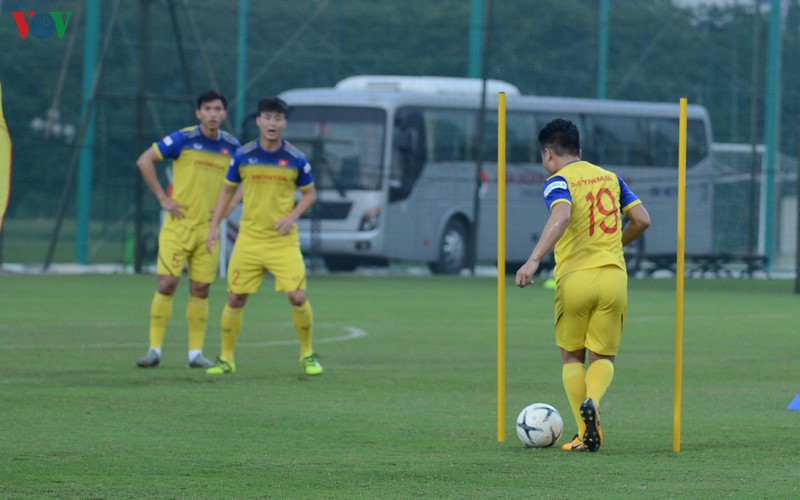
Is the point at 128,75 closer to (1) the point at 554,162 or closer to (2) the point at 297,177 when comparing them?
(2) the point at 297,177

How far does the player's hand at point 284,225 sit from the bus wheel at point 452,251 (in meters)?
22.2

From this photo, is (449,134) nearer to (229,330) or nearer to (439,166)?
(439,166)

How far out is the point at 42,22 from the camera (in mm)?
7559

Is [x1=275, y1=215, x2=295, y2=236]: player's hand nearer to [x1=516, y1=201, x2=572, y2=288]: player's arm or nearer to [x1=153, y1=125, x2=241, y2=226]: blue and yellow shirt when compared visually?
[x1=153, y1=125, x2=241, y2=226]: blue and yellow shirt

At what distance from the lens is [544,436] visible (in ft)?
28.3

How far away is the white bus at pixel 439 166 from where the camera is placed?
33875mm

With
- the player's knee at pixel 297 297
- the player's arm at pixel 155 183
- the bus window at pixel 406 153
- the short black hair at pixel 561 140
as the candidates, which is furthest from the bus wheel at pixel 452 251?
the short black hair at pixel 561 140

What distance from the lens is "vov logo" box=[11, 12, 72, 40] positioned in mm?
7473

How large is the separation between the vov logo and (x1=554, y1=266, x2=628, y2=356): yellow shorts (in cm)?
290

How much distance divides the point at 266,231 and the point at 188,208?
0.80m

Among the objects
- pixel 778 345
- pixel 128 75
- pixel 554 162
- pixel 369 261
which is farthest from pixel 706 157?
pixel 554 162

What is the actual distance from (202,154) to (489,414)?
13.0 ft

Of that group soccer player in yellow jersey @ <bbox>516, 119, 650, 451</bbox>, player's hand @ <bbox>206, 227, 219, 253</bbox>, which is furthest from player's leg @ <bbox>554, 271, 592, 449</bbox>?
player's hand @ <bbox>206, 227, 219, 253</bbox>

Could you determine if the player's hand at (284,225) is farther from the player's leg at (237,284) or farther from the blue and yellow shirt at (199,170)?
the blue and yellow shirt at (199,170)
